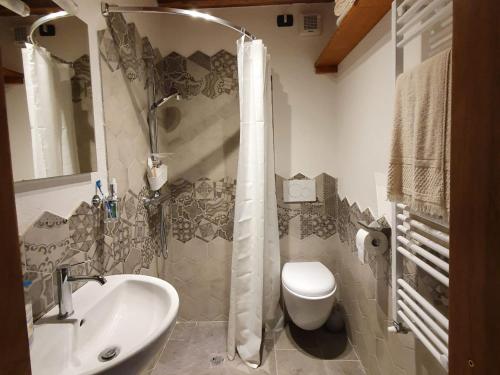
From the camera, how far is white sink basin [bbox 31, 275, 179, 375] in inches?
30.5

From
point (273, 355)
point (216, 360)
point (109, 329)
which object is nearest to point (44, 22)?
point (109, 329)

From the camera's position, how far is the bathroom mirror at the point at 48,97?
865 millimetres

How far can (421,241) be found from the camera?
3.40 feet

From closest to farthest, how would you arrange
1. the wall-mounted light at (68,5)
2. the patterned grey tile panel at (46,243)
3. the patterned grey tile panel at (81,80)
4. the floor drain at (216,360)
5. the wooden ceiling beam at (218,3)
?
the patterned grey tile panel at (46,243) → the wall-mounted light at (68,5) → the patterned grey tile panel at (81,80) → the floor drain at (216,360) → the wooden ceiling beam at (218,3)

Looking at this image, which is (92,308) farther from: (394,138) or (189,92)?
(189,92)

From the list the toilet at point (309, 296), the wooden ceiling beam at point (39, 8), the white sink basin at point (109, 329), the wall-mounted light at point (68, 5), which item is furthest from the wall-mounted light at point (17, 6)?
the toilet at point (309, 296)

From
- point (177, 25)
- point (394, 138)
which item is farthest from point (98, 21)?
point (394, 138)

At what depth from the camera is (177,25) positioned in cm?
223

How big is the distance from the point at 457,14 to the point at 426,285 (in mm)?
982

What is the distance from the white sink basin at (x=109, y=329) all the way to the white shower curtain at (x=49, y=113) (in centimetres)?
47

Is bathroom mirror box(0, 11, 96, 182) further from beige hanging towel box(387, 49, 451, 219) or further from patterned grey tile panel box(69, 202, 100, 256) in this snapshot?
beige hanging towel box(387, 49, 451, 219)

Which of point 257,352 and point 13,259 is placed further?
point 257,352

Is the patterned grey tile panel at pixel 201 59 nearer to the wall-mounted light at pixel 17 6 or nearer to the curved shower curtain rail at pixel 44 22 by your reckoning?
the curved shower curtain rail at pixel 44 22

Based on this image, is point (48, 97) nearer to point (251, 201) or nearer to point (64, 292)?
point (64, 292)
